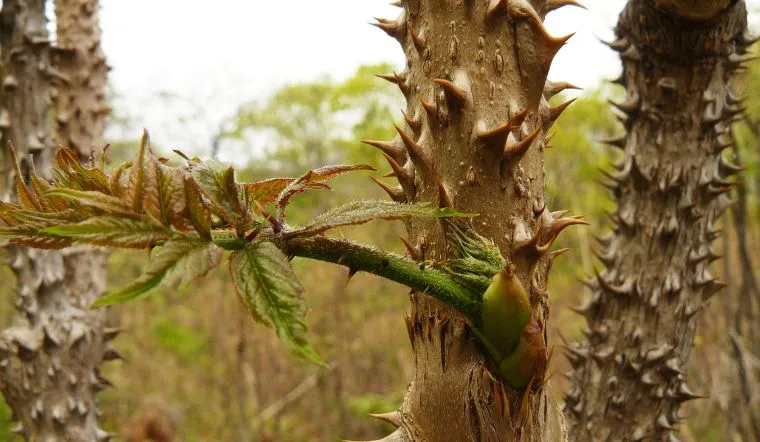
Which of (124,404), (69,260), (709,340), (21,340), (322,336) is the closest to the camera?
(21,340)

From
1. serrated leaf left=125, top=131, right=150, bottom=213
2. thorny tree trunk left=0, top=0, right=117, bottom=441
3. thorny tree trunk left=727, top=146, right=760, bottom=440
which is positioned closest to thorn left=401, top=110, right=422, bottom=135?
serrated leaf left=125, top=131, right=150, bottom=213

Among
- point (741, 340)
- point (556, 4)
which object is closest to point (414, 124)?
point (556, 4)

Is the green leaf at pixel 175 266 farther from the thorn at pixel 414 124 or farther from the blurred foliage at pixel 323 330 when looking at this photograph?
the blurred foliage at pixel 323 330

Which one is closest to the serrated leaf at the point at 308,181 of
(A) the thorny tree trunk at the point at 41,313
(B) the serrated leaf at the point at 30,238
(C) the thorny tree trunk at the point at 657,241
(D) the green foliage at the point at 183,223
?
(D) the green foliage at the point at 183,223

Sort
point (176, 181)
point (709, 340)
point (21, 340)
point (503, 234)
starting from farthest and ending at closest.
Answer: point (709, 340) → point (21, 340) → point (503, 234) → point (176, 181)

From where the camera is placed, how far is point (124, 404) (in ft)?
25.9

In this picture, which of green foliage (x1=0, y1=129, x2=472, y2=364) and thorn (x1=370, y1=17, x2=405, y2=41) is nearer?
green foliage (x1=0, y1=129, x2=472, y2=364)

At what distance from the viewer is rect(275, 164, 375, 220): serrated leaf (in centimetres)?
69

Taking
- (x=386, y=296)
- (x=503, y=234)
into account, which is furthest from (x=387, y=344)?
(x=503, y=234)

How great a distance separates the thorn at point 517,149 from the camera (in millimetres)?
730

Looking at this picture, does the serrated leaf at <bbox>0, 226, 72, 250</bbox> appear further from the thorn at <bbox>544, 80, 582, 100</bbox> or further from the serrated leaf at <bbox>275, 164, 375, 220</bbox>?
the thorn at <bbox>544, 80, 582, 100</bbox>

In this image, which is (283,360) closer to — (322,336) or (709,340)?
(322,336)

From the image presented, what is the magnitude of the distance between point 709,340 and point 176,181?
25.2 feet

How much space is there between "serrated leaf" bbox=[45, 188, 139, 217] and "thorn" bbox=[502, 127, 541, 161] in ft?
1.34
